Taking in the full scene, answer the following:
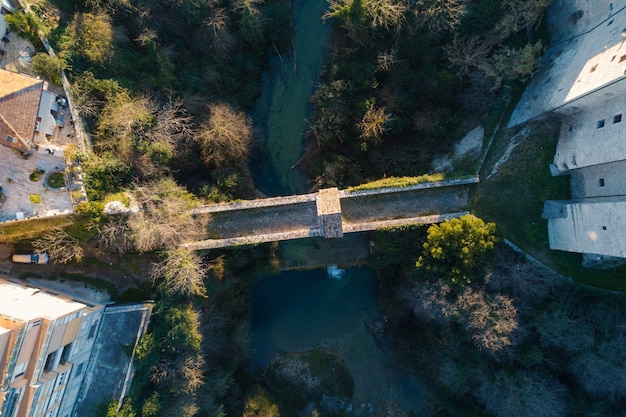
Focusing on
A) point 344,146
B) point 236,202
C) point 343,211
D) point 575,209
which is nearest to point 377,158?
point 344,146

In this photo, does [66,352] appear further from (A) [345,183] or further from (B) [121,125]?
(A) [345,183]

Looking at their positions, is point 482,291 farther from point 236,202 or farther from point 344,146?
point 236,202

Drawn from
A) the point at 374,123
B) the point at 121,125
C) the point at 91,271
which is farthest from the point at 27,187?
the point at 374,123

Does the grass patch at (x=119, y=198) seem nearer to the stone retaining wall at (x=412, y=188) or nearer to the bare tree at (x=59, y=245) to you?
the bare tree at (x=59, y=245)

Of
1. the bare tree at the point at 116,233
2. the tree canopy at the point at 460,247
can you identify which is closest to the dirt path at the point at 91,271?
the bare tree at the point at 116,233

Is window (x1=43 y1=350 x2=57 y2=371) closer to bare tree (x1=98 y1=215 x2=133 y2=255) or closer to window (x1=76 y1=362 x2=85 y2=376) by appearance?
window (x1=76 y1=362 x2=85 y2=376)
